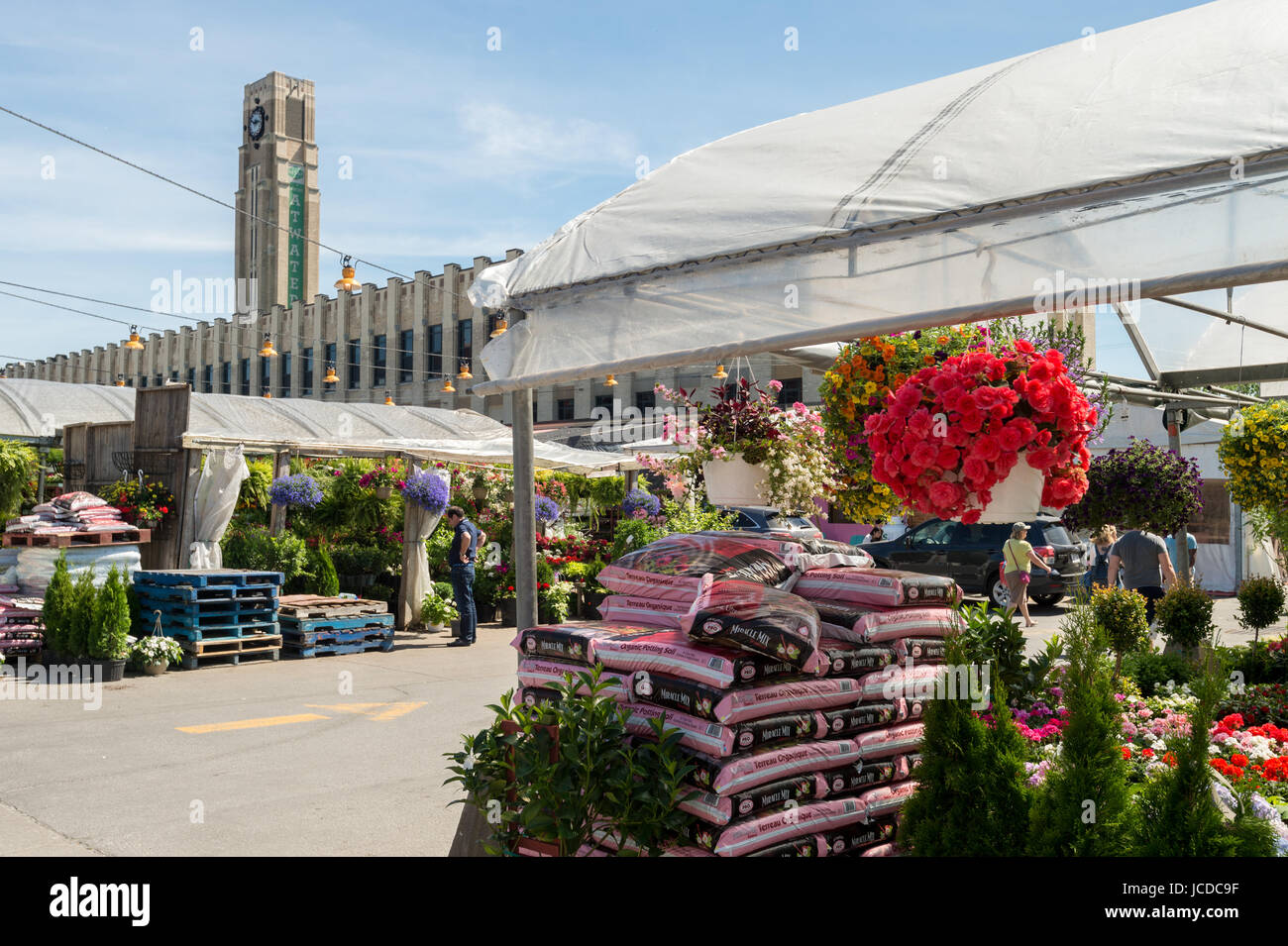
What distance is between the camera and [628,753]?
3.21 meters

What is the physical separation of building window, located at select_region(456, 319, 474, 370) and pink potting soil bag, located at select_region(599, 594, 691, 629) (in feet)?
127

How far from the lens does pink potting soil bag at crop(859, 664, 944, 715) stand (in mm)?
3787

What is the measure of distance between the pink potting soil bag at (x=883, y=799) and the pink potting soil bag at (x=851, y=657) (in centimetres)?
44

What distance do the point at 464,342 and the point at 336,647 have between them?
31526mm

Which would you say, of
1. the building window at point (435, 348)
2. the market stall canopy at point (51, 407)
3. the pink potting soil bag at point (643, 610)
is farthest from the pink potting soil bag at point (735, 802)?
the building window at point (435, 348)

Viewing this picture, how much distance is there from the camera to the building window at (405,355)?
45.2 m

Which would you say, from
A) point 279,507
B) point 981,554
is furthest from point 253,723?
point 981,554

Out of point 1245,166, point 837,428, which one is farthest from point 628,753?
point 1245,166

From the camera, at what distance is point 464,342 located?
42750mm

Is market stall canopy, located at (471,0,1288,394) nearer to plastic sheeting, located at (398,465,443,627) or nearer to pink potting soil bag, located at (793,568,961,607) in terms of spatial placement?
pink potting soil bag, located at (793,568,961,607)

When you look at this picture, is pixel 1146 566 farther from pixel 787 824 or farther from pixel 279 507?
pixel 279 507

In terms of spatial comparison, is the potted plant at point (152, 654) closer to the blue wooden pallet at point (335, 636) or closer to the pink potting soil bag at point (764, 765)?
the blue wooden pallet at point (335, 636)
